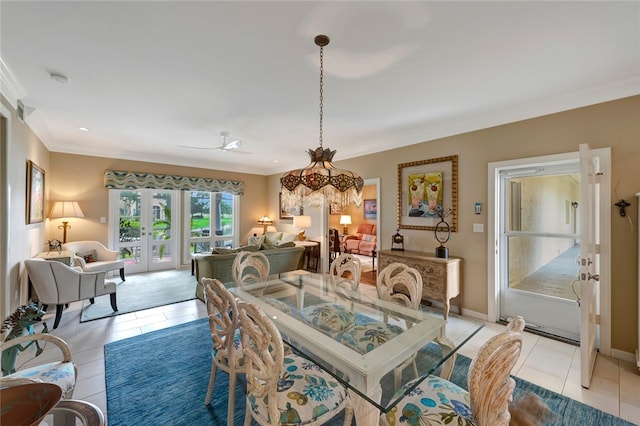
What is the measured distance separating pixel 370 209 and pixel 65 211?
24.1 feet

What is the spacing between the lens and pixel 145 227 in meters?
5.96

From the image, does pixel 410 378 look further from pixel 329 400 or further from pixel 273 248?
pixel 273 248

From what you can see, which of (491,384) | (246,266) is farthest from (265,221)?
(491,384)

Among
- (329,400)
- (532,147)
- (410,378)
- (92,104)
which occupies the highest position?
(92,104)

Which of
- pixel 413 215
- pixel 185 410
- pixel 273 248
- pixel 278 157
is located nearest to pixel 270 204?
pixel 278 157

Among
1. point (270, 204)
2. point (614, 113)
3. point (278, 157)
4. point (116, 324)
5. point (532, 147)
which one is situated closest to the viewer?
point (614, 113)

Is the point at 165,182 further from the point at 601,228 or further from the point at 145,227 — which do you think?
the point at 601,228

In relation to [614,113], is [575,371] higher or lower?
lower

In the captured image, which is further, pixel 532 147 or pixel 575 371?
pixel 532 147

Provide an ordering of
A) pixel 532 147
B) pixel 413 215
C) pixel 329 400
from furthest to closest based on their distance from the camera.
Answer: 1. pixel 413 215
2. pixel 532 147
3. pixel 329 400

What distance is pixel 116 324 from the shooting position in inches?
128

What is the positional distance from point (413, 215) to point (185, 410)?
3493 mm

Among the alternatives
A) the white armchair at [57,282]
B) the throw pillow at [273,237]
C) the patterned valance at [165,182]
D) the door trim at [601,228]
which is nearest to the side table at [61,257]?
the white armchair at [57,282]

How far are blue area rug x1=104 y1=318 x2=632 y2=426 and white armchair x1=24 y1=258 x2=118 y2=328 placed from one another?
1.01 metres
